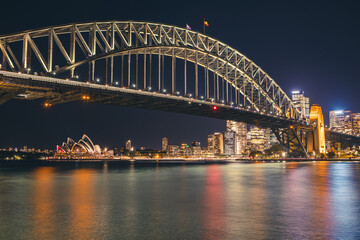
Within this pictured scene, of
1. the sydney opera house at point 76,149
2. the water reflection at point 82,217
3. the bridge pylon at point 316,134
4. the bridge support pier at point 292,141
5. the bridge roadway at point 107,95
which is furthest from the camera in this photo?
the sydney opera house at point 76,149

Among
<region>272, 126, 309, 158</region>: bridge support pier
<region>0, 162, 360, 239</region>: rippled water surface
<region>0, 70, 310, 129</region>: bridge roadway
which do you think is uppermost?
<region>0, 70, 310, 129</region>: bridge roadway

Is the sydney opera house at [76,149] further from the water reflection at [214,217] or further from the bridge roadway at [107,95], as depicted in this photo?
the water reflection at [214,217]

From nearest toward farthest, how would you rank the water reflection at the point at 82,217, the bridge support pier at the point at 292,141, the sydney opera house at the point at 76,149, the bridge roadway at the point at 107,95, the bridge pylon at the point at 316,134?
the water reflection at the point at 82,217 < the bridge roadway at the point at 107,95 < the bridge support pier at the point at 292,141 < the bridge pylon at the point at 316,134 < the sydney opera house at the point at 76,149

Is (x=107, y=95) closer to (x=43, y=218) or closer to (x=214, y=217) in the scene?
(x=43, y=218)

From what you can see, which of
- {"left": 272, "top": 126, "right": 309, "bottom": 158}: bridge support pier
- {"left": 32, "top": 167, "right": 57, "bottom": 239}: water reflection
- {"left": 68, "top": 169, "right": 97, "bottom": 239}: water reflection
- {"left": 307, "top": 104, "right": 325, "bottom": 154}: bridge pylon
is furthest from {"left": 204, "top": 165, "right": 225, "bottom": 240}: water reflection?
{"left": 307, "top": 104, "right": 325, "bottom": 154}: bridge pylon

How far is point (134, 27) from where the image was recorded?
172 ft

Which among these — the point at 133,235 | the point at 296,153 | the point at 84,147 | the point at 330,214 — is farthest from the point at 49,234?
the point at 84,147

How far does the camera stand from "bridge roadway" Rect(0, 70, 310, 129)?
3466 cm

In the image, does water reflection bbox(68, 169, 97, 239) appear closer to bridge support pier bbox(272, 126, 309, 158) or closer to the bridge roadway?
the bridge roadway

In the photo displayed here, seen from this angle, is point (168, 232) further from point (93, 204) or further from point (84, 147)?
point (84, 147)

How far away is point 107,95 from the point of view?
44.9 m

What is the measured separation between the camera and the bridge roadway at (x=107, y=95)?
34.7 metres

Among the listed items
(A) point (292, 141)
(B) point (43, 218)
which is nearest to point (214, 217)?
(B) point (43, 218)

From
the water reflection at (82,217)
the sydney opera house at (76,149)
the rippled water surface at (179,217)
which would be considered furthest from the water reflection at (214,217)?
the sydney opera house at (76,149)
